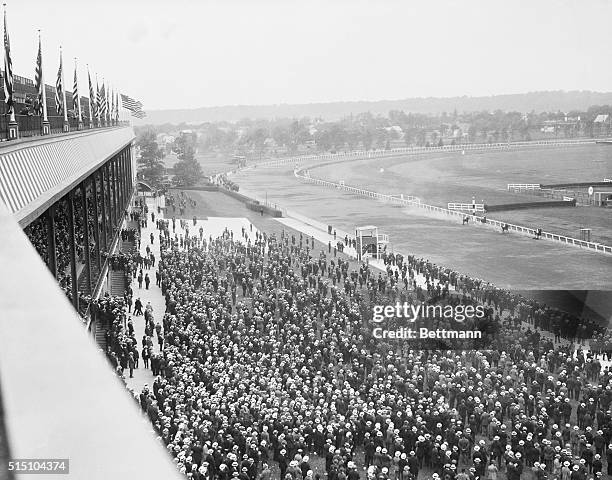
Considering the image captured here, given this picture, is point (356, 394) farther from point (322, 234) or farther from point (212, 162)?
point (212, 162)

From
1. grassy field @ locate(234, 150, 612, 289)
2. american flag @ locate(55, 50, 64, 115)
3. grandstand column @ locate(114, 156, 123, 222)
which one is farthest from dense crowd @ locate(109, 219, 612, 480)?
grandstand column @ locate(114, 156, 123, 222)

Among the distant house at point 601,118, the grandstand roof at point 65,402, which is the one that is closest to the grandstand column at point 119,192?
the grandstand roof at point 65,402

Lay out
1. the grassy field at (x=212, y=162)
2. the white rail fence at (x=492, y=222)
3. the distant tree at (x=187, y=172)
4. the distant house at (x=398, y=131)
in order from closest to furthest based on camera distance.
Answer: the white rail fence at (x=492, y=222)
the distant tree at (x=187, y=172)
the grassy field at (x=212, y=162)
the distant house at (x=398, y=131)

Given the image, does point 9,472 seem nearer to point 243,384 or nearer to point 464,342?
point 243,384

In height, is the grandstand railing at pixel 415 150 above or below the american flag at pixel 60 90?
below

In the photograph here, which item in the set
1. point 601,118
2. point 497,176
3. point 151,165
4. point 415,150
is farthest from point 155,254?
point 601,118

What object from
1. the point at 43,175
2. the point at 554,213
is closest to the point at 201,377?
the point at 43,175

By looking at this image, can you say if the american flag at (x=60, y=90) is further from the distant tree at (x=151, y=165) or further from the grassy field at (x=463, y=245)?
the distant tree at (x=151, y=165)
